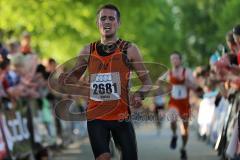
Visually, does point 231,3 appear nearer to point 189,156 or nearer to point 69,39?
point 69,39

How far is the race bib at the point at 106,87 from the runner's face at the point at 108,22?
1.21 feet

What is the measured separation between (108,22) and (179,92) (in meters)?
8.82

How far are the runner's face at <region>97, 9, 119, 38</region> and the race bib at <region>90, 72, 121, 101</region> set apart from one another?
37cm

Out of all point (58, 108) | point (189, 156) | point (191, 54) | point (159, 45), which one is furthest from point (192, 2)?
point (58, 108)

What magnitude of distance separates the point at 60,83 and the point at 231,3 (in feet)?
137

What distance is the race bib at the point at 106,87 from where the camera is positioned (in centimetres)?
770

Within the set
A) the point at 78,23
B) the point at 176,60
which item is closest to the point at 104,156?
the point at 176,60

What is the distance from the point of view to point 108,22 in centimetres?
774

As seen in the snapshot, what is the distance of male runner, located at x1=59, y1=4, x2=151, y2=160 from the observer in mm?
7570

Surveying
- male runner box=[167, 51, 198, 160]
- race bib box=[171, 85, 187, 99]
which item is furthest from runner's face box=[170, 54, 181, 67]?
race bib box=[171, 85, 187, 99]

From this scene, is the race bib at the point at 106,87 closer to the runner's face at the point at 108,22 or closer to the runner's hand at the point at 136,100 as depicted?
the runner's hand at the point at 136,100

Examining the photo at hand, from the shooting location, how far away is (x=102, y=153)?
7520 millimetres

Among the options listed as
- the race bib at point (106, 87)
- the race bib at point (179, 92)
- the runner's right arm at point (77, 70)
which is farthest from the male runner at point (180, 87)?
the race bib at point (106, 87)

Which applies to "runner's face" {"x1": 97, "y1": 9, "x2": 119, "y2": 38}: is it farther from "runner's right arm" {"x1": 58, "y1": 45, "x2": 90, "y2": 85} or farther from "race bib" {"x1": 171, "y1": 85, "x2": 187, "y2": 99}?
"race bib" {"x1": 171, "y1": 85, "x2": 187, "y2": 99}
